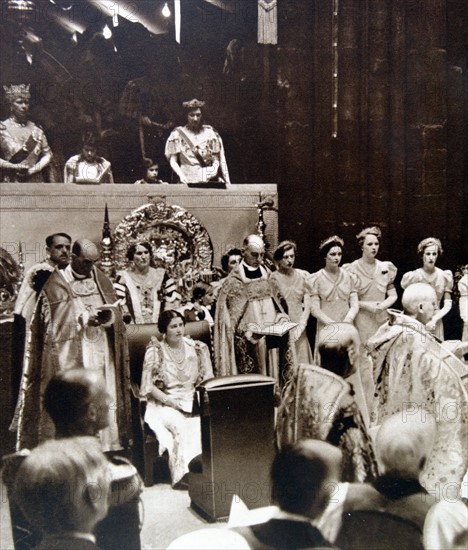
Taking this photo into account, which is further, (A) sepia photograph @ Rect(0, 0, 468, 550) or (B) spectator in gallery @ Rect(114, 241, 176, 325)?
(B) spectator in gallery @ Rect(114, 241, 176, 325)

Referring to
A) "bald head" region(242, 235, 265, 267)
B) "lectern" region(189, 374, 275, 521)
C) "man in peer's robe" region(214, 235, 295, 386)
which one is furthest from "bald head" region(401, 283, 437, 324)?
"lectern" region(189, 374, 275, 521)

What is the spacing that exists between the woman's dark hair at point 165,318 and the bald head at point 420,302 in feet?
6.18

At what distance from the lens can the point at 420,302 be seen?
6270 mm

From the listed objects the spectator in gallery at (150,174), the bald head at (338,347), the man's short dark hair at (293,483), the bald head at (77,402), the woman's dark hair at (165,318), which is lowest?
the man's short dark hair at (293,483)

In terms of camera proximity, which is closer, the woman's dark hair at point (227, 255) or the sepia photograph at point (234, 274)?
the sepia photograph at point (234, 274)

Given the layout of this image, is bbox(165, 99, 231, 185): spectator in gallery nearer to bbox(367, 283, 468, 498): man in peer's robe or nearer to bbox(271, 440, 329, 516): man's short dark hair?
bbox(367, 283, 468, 498): man in peer's robe

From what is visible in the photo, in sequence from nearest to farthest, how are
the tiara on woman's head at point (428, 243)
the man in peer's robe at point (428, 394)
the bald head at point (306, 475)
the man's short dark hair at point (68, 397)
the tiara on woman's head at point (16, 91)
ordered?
the man's short dark hair at point (68, 397) < the tiara on woman's head at point (16, 91) < the bald head at point (306, 475) < the man in peer's robe at point (428, 394) < the tiara on woman's head at point (428, 243)

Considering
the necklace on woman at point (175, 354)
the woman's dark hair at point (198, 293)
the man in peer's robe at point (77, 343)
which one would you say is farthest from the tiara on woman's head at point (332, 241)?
the man in peer's robe at point (77, 343)

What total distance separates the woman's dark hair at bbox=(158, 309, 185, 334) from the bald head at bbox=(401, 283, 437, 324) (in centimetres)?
188

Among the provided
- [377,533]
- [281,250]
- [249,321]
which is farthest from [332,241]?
[377,533]

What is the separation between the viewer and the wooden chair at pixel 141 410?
5.76 metres

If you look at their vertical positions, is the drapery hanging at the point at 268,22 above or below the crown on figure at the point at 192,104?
above

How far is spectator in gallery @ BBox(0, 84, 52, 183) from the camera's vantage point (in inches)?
228

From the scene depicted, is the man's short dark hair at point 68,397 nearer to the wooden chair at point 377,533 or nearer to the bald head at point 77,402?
the bald head at point 77,402
